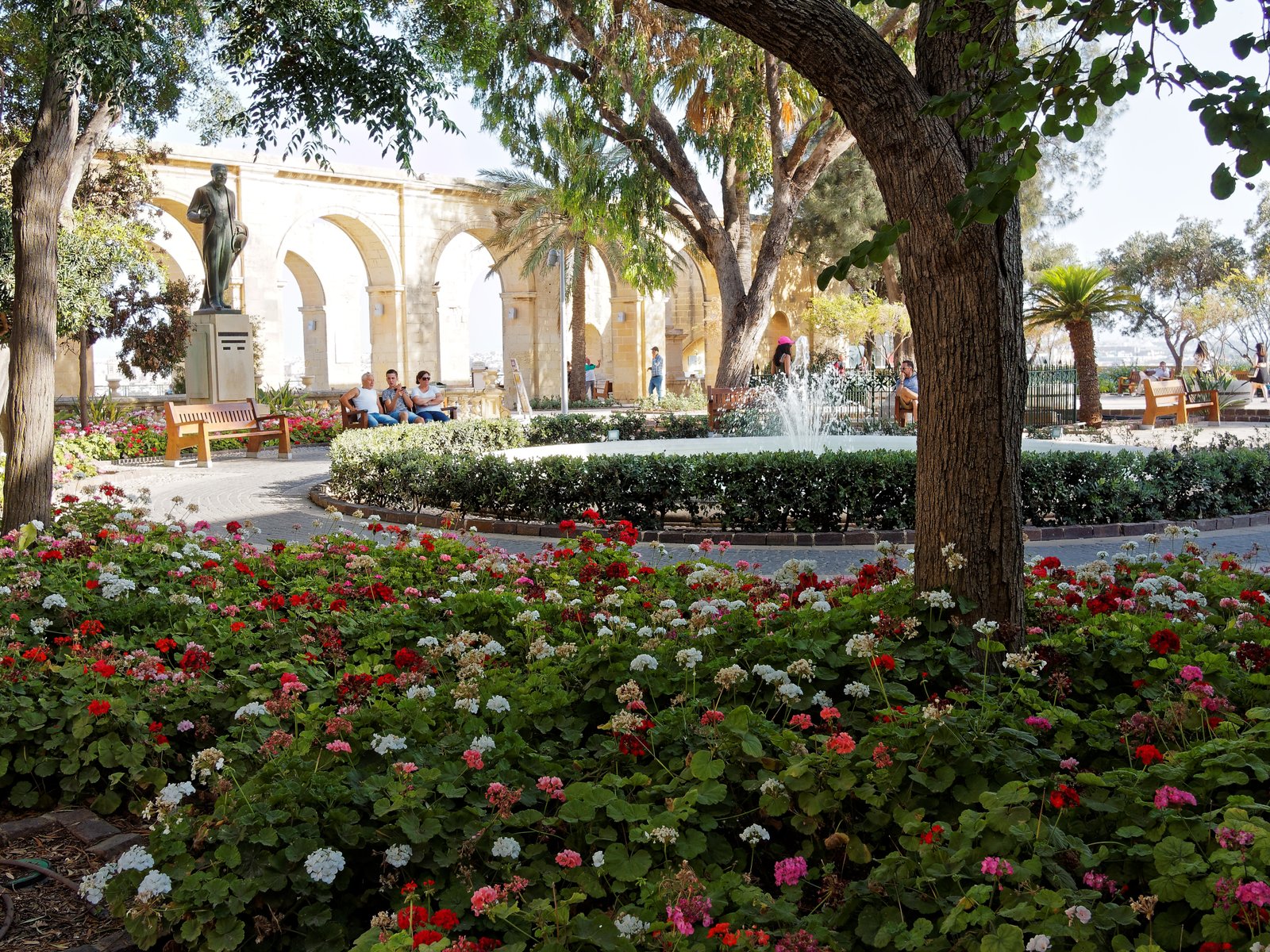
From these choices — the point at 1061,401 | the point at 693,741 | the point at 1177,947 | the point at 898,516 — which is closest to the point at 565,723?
the point at 693,741

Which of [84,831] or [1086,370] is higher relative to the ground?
[1086,370]

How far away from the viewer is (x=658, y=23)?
49.5ft

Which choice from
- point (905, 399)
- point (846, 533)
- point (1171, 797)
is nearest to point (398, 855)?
point (1171, 797)

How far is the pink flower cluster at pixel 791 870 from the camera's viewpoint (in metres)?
2.01

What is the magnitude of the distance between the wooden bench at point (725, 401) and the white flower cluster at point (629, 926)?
13764 millimetres

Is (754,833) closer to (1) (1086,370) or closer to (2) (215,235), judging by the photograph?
(2) (215,235)

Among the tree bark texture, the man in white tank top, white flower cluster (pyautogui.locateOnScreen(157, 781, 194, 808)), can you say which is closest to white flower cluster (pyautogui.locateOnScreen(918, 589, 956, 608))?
the tree bark texture

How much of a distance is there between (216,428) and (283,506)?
493 cm

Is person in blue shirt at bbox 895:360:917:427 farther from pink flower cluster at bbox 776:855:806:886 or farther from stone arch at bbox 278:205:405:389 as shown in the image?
stone arch at bbox 278:205:405:389

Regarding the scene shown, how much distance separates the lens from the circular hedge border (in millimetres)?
7969

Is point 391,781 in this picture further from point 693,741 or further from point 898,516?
point 898,516

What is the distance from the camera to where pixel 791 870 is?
2.03 m

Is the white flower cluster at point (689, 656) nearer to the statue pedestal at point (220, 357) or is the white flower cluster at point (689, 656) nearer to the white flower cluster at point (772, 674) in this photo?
the white flower cluster at point (772, 674)

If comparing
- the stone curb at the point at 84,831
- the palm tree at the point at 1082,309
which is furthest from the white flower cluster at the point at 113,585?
the palm tree at the point at 1082,309
